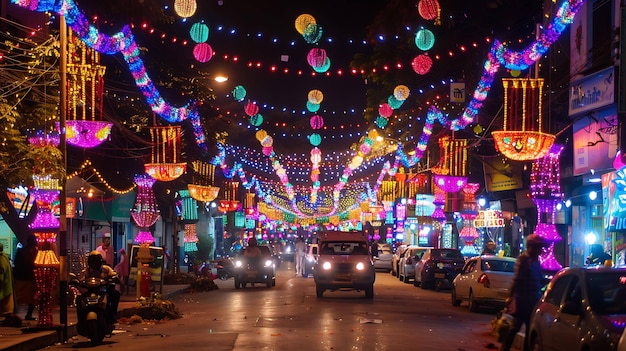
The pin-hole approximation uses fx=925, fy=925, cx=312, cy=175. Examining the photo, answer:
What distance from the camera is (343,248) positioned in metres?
32.5

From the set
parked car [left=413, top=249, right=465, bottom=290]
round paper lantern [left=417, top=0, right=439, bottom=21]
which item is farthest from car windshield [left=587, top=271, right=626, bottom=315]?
parked car [left=413, top=249, right=465, bottom=290]

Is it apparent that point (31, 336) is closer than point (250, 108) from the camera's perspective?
Yes

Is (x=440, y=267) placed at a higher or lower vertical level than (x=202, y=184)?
lower

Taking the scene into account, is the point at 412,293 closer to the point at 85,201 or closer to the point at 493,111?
the point at 493,111

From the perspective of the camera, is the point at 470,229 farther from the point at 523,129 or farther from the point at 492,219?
the point at 523,129

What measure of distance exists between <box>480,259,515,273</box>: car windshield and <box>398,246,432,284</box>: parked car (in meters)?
15.3

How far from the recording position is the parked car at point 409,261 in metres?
43.1

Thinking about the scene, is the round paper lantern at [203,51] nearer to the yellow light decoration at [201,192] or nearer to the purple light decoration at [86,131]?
the purple light decoration at [86,131]

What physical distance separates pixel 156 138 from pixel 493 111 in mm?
15530

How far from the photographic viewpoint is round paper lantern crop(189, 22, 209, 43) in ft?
83.6

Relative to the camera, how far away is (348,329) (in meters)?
19.8

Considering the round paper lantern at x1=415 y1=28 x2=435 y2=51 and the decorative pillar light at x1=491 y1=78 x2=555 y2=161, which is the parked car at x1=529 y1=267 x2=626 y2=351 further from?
the round paper lantern at x1=415 y1=28 x2=435 y2=51

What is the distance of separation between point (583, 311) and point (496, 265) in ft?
51.8

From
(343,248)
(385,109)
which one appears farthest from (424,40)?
(385,109)
